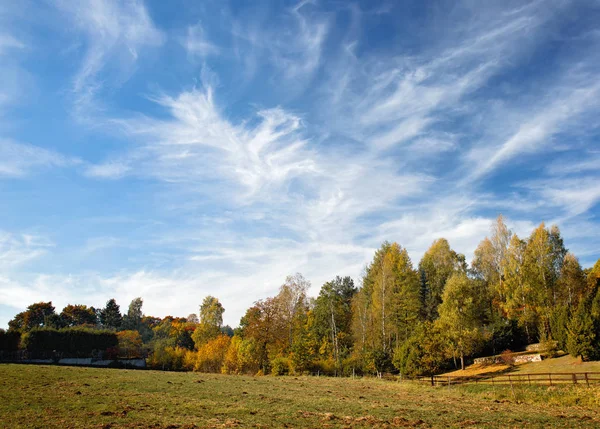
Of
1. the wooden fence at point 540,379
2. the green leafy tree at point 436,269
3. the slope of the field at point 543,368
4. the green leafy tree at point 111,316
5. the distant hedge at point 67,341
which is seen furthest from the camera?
the green leafy tree at point 111,316

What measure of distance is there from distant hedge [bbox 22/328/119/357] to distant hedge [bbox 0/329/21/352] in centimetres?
315

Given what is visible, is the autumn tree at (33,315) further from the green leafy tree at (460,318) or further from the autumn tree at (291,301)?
the green leafy tree at (460,318)

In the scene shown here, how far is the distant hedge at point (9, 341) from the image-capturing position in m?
77.1

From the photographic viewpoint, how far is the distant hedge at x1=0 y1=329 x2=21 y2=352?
77062 mm

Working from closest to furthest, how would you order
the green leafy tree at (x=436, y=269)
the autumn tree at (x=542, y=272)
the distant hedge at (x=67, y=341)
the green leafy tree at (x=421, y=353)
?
the green leafy tree at (x=421, y=353) < the autumn tree at (x=542, y=272) < the distant hedge at (x=67, y=341) < the green leafy tree at (x=436, y=269)

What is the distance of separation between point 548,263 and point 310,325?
153 ft

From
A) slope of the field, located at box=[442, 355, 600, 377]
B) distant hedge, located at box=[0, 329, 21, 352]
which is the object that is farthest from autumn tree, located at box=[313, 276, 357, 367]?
distant hedge, located at box=[0, 329, 21, 352]

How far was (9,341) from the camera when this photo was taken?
78.0 meters

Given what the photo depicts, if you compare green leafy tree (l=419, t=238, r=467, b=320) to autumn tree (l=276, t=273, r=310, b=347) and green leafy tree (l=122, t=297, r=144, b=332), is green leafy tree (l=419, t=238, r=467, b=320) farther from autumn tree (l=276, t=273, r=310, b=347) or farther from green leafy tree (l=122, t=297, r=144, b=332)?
green leafy tree (l=122, t=297, r=144, b=332)

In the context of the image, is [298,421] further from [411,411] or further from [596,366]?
[596,366]

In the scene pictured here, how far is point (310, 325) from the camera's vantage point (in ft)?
277

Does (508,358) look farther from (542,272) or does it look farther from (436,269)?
(436,269)

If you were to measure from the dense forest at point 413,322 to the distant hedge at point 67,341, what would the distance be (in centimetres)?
22

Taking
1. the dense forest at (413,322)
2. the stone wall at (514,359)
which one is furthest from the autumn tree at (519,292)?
the stone wall at (514,359)
